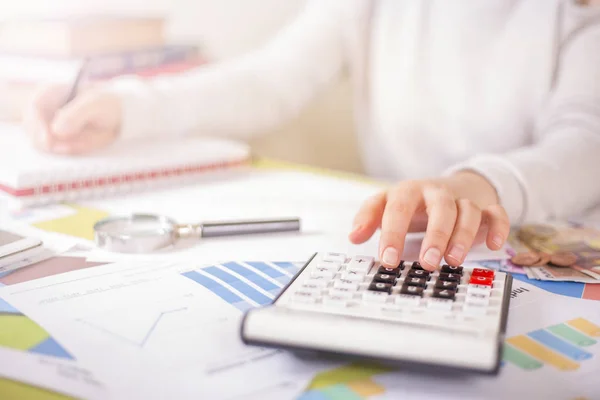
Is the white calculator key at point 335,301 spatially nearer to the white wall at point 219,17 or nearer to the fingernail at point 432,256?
the fingernail at point 432,256

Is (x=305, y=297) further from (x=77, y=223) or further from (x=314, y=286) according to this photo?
(x=77, y=223)

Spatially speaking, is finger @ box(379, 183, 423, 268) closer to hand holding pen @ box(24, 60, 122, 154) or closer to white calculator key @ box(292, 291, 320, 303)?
white calculator key @ box(292, 291, 320, 303)

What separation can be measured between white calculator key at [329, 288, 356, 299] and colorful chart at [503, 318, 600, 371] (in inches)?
3.7

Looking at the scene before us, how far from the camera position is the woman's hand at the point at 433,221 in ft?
1.50

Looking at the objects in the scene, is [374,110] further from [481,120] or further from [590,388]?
[590,388]

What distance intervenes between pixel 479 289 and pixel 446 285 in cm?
2

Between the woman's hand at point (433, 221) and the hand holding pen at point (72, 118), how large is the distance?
14.8 inches

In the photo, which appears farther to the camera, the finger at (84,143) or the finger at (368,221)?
the finger at (84,143)

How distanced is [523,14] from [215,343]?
67 cm

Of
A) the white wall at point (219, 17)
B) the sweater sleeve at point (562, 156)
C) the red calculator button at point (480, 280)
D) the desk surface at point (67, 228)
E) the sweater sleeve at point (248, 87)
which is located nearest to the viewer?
the desk surface at point (67, 228)

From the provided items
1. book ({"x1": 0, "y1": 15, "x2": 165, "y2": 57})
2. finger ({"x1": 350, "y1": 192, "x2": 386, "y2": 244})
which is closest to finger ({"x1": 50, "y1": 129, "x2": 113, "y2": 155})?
book ({"x1": 0, "y1": 15, "x2": 165, "y2": 57})

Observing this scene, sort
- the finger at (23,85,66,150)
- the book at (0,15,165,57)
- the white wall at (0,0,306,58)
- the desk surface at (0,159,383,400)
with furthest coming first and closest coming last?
the white wall at (0,0,306,58) < the book at (0,15,165,57) < the finger at (23,85,66,150) < the desk surface at (0,159,383,400)

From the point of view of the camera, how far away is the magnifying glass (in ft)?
1.72

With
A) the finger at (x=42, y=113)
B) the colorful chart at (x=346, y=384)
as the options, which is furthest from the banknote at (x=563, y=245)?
the finger at (x=42, y=113)
